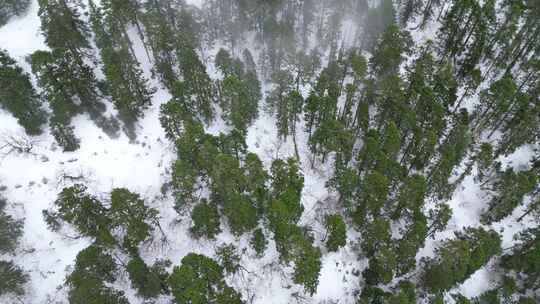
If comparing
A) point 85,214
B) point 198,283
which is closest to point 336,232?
point 198,283

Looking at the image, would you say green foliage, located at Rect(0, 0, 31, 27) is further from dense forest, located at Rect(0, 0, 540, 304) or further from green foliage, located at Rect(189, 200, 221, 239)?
green foliage, located at Rect(189, 200, 221, 239)

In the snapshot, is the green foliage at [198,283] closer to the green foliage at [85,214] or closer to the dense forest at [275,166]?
the dense forest at [275,166]

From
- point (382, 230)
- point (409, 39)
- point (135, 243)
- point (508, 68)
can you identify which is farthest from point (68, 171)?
point (508, 68)

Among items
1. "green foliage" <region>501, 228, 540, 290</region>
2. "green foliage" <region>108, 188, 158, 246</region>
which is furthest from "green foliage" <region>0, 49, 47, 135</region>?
"green foliage" <region>501, 228, 540, 290</region>

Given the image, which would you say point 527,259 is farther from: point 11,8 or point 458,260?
point 11,8

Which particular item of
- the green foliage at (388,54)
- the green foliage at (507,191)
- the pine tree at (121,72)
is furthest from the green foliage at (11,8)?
the green foliage at (507,191)

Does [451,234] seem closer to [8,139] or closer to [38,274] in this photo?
[38,274]
